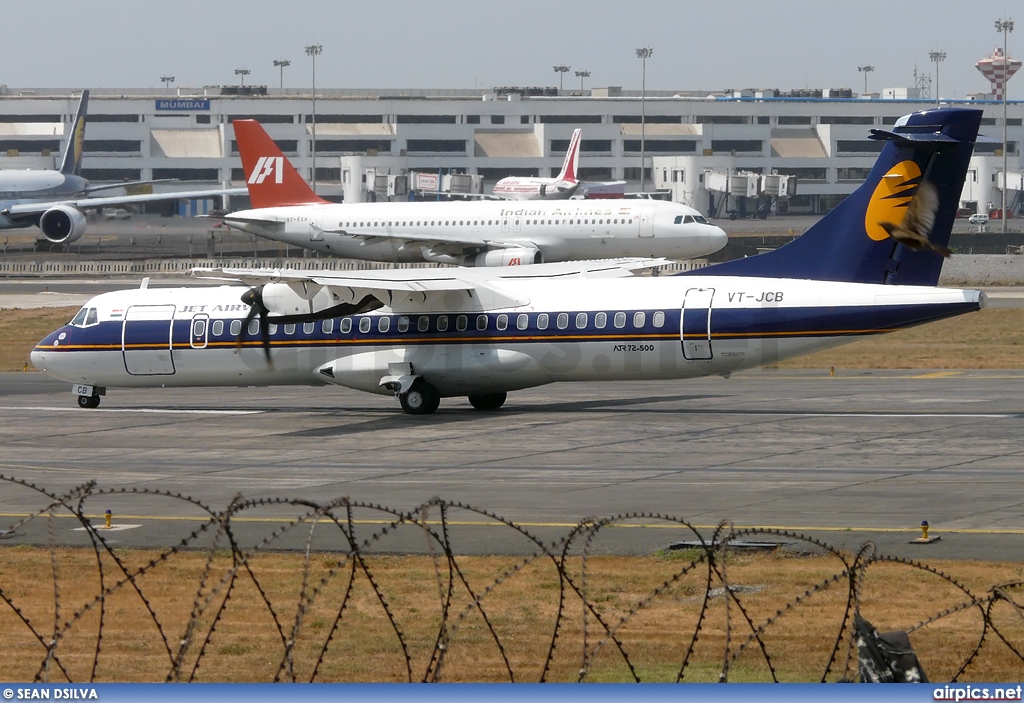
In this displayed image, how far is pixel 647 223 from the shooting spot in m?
70.9

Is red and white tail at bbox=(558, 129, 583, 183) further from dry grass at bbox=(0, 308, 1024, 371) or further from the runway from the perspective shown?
the runway

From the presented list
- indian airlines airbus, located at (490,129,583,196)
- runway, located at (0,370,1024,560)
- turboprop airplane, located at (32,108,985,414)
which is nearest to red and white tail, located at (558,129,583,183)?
indian airlines airbus, located at (490,129,583,196)

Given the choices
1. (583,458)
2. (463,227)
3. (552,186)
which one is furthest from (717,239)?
(552,186)

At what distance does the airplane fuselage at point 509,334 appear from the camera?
31.6 metres

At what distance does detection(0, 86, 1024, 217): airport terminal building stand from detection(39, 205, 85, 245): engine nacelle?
229ft

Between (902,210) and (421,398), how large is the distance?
473 inches

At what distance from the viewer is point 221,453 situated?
30312mm

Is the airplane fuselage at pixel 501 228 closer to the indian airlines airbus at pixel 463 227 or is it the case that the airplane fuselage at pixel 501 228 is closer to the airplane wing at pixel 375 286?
the indian airlines airbus at pixel 463 227

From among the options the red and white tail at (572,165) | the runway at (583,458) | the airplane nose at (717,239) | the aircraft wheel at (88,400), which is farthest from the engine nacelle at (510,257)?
the red and white tail at (572,165)

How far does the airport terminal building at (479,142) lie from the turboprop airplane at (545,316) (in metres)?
127

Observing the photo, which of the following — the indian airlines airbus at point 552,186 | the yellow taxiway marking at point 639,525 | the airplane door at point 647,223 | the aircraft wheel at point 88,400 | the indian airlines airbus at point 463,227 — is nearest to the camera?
the yellow taxiway marking at point 639,525

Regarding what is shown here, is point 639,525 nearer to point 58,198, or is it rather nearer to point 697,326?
point 697,326

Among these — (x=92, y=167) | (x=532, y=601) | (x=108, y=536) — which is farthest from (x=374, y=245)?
(x=92, y=167)

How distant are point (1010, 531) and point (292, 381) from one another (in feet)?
67.6
